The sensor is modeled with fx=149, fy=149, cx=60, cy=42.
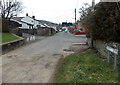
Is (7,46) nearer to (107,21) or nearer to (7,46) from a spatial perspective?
(7,46)

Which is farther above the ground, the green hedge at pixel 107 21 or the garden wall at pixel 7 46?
the green hedge at pixel 107 21

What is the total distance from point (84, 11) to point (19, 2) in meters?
32.7

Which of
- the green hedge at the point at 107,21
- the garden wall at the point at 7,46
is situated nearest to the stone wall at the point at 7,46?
the garden wall at the point at 7,46

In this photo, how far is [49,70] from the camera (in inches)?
281

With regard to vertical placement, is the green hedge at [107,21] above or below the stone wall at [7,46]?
above

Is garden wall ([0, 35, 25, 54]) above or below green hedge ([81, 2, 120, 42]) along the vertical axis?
below

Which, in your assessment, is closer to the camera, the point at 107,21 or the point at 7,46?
the point at 107,21

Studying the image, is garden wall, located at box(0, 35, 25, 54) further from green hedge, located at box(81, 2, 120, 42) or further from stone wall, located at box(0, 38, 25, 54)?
green hedge, located at box(81, 2, 120, 42)

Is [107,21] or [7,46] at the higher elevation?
[107,21]

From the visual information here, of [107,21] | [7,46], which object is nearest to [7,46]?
[7,46]

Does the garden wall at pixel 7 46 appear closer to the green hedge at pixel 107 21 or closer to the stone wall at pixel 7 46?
the stone wall at pixel 7 46

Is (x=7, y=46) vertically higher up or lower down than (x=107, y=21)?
lower down

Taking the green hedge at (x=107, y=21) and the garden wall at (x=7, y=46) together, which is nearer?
the green hedge at (x=107, y=21)

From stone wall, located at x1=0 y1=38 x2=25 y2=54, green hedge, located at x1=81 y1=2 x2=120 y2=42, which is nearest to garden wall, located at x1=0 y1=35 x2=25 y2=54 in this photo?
stone wall, located at x1=0 y1=38 x2=25 y2=54
